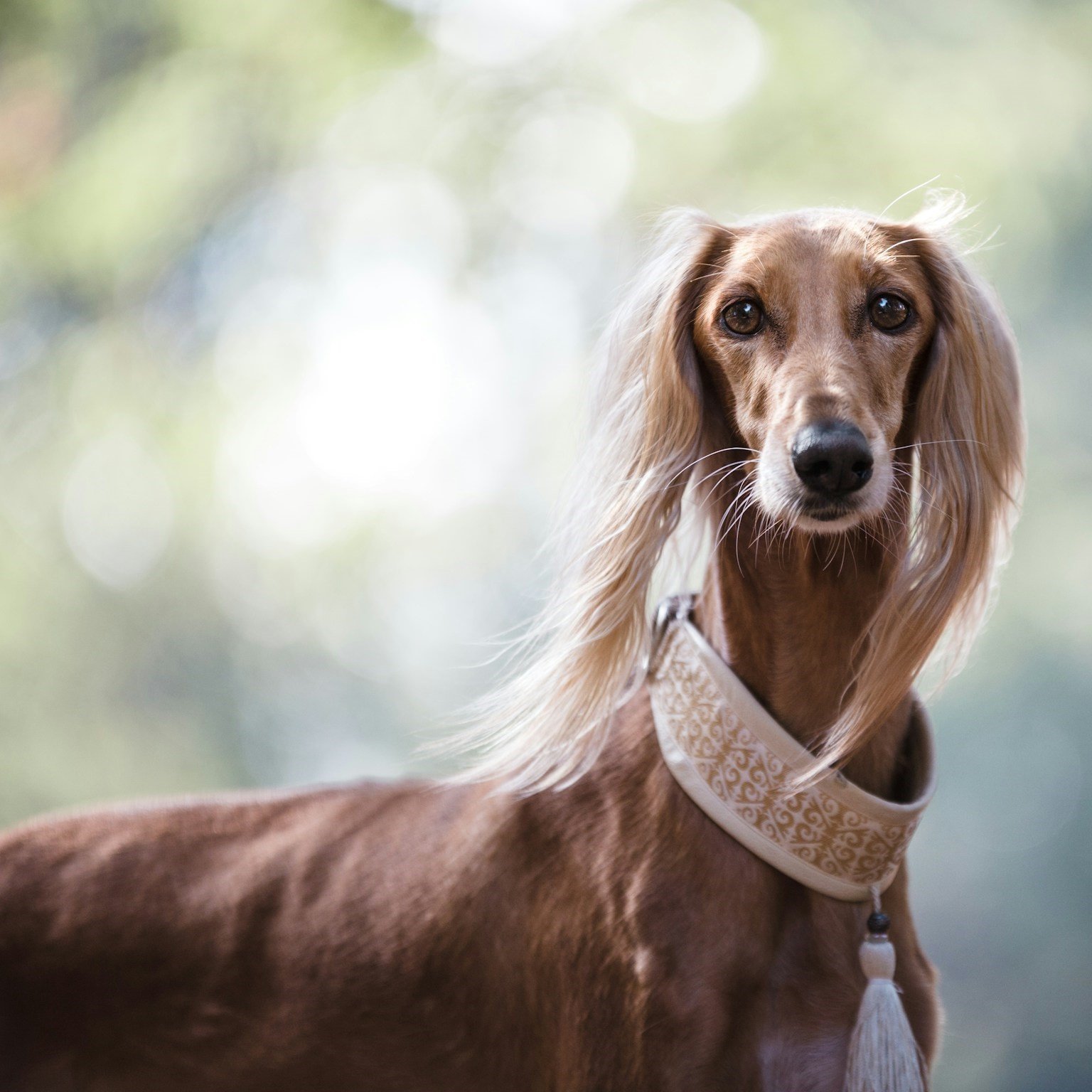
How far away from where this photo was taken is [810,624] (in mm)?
1204

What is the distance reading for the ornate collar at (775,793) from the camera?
3.70 ft

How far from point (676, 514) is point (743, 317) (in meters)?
0.24

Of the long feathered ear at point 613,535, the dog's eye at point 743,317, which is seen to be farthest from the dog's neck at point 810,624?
the dog's eye at point 743,317

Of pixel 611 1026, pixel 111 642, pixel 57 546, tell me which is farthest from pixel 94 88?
pixel 611 1026

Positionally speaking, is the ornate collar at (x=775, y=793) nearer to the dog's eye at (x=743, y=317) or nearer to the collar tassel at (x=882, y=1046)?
the collar tassel at (x=882, y=1046)

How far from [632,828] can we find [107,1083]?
2.41 ft

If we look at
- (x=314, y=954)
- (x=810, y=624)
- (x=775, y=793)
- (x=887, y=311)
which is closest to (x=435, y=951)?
(x=314, y=954)

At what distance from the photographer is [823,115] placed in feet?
10.2

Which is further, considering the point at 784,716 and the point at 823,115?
the point at 823,115

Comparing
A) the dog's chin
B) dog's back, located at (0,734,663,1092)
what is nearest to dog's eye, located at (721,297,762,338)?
the dog's chin

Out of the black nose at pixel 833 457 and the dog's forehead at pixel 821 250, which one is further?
the dog's forehead at pixel 821 250

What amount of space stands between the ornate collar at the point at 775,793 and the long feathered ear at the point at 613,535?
0.10 meters

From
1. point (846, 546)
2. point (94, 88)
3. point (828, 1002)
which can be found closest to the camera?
point (828, 1002)

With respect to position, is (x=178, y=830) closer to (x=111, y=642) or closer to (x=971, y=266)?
(x=971, y=266)
